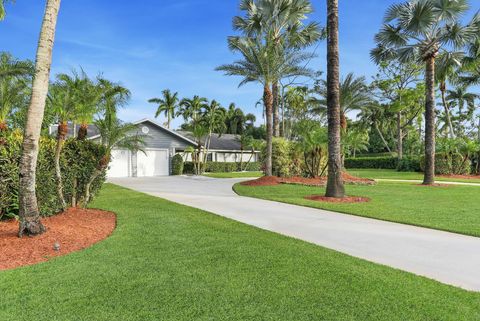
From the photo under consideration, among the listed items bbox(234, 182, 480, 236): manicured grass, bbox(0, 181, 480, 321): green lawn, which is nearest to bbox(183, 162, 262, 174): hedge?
bbox(234, 182, 480, 236): manicured grass

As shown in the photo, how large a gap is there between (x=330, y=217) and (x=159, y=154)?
65.1 feet

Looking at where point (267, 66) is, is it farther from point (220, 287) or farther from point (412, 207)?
point (220, 287)

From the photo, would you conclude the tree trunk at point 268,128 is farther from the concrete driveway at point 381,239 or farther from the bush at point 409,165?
the bush at point 409,165

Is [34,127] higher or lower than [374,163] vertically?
higher

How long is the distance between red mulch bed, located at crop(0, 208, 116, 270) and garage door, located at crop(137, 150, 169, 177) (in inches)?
682

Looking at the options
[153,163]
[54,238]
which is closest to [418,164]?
[153,163]

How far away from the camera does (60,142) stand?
684 cm

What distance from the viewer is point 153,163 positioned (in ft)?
82.2

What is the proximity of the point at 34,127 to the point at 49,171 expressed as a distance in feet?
6.24

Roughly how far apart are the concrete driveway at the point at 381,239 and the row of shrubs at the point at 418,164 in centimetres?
1845

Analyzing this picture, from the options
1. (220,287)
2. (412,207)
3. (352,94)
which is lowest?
(220,287)

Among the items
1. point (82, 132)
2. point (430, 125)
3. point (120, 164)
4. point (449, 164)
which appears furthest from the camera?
point (120, 164)

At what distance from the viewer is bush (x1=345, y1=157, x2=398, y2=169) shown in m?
31.7

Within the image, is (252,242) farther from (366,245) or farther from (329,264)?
(366,245)
